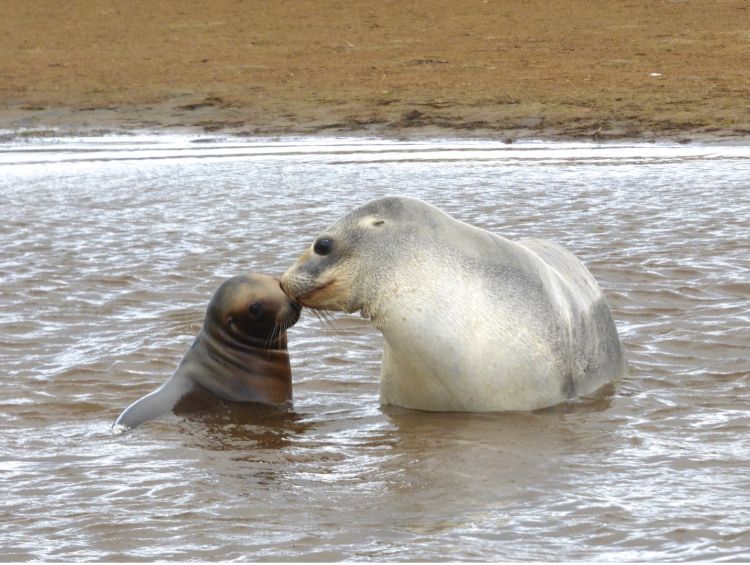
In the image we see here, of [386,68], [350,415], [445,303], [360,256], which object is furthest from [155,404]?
[386,68]

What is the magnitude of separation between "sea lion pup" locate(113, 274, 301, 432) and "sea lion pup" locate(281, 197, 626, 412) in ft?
1.71

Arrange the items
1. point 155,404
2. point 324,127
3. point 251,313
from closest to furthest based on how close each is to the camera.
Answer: point 155,404 → point 251,313 → point 324,127

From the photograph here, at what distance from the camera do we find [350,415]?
604 centimetres

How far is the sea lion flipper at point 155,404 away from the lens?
19.3ft

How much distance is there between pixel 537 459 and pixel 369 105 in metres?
13.8

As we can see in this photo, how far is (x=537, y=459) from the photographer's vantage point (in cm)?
507

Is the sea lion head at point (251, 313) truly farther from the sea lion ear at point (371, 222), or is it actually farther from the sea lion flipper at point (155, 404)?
the sea lion ear at point (371, 222)

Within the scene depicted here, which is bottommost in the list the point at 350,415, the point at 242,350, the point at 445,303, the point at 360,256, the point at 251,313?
the point at 350,415

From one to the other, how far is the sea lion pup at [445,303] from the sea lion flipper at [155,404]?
0.77m

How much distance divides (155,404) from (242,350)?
512mm

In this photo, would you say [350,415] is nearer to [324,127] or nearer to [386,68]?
[324,127]

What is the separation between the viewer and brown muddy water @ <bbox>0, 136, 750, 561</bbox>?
429 centimetres

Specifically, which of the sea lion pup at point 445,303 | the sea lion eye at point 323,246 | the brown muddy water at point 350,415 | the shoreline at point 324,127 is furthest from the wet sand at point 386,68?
the sea lion eye at point 323,246

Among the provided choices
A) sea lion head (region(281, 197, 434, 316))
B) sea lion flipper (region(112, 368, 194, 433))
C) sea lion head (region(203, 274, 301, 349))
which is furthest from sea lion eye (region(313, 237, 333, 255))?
sea lion flipper (region(112, 368, 194, 433))
